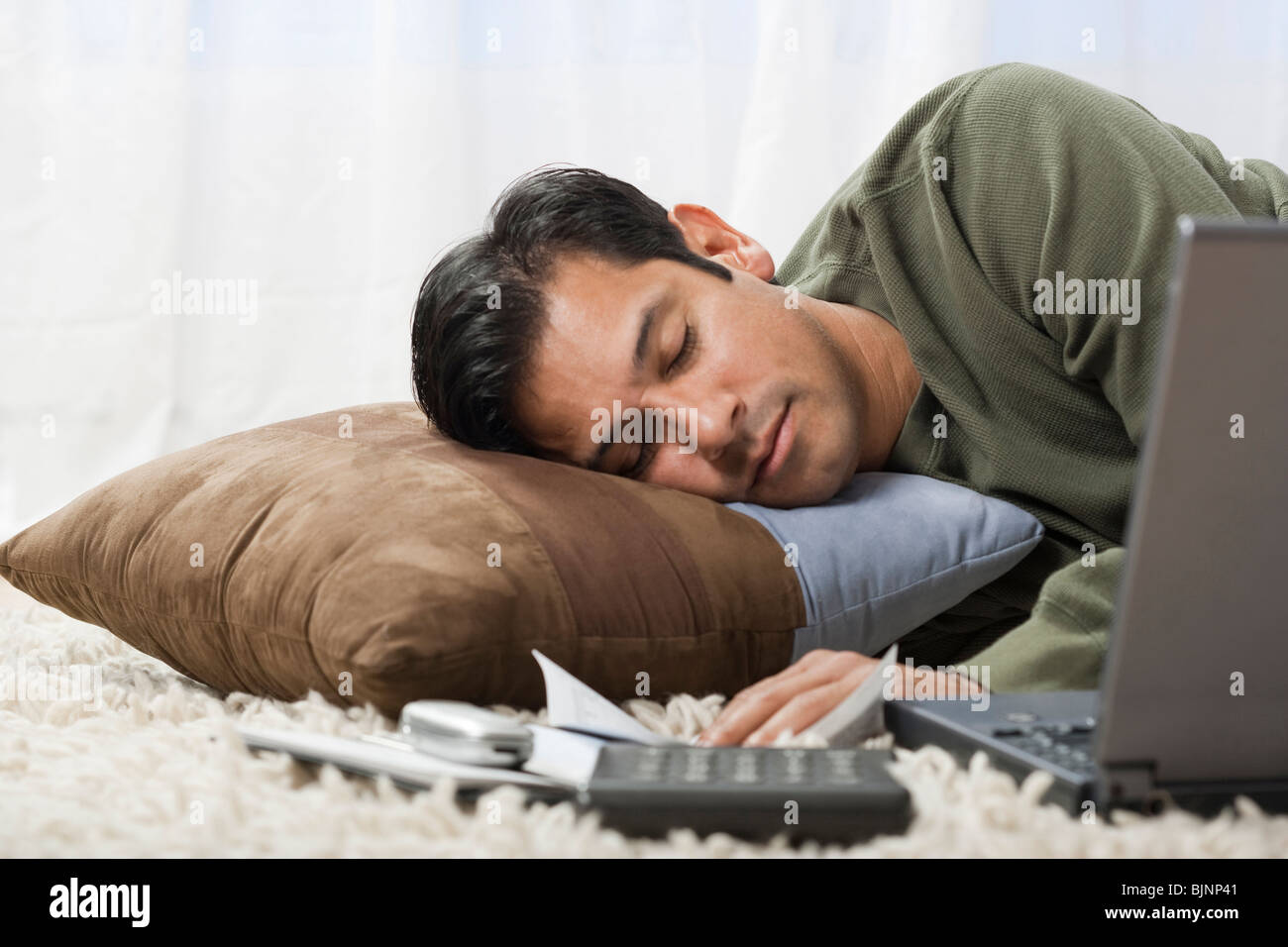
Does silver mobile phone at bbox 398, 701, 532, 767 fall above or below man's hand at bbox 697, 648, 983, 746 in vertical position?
above

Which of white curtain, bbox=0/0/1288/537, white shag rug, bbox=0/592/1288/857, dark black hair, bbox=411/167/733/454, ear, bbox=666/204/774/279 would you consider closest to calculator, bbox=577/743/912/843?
white shag rug, bbox=0/592/1288/857

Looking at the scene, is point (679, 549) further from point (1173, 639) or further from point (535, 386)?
point (1173, 639)

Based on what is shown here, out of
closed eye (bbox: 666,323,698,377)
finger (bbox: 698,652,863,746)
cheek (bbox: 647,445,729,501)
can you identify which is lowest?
finger (bbox: 698,652,863,746)

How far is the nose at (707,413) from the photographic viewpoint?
1.07 metres

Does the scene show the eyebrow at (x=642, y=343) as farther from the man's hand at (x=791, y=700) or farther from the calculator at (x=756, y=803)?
the calculator at (x=756, y=803)

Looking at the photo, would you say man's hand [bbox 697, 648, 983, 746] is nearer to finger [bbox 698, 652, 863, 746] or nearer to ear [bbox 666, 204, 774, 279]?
finger [bbox 698, 652, 863, 746]

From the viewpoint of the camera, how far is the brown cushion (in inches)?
31.8

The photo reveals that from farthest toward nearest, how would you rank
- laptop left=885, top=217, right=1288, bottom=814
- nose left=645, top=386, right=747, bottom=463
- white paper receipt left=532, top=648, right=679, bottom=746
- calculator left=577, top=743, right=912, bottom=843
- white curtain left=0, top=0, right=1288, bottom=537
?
1. white curtain left=0, top=0, right=1288, bottom=537
2. nose left=645, top=386, right=747, bottom=463
3. white paper receipt left=532, top=648, right=679, bottom=746
4. calculator left=577, top=743, right=912, bottom=843
5. laptop left=885, top=217, right=1288, bottom=814

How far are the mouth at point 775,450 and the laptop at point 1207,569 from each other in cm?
53

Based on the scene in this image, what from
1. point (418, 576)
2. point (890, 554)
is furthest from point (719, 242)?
point (418, 576)

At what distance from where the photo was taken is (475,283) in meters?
1.18
